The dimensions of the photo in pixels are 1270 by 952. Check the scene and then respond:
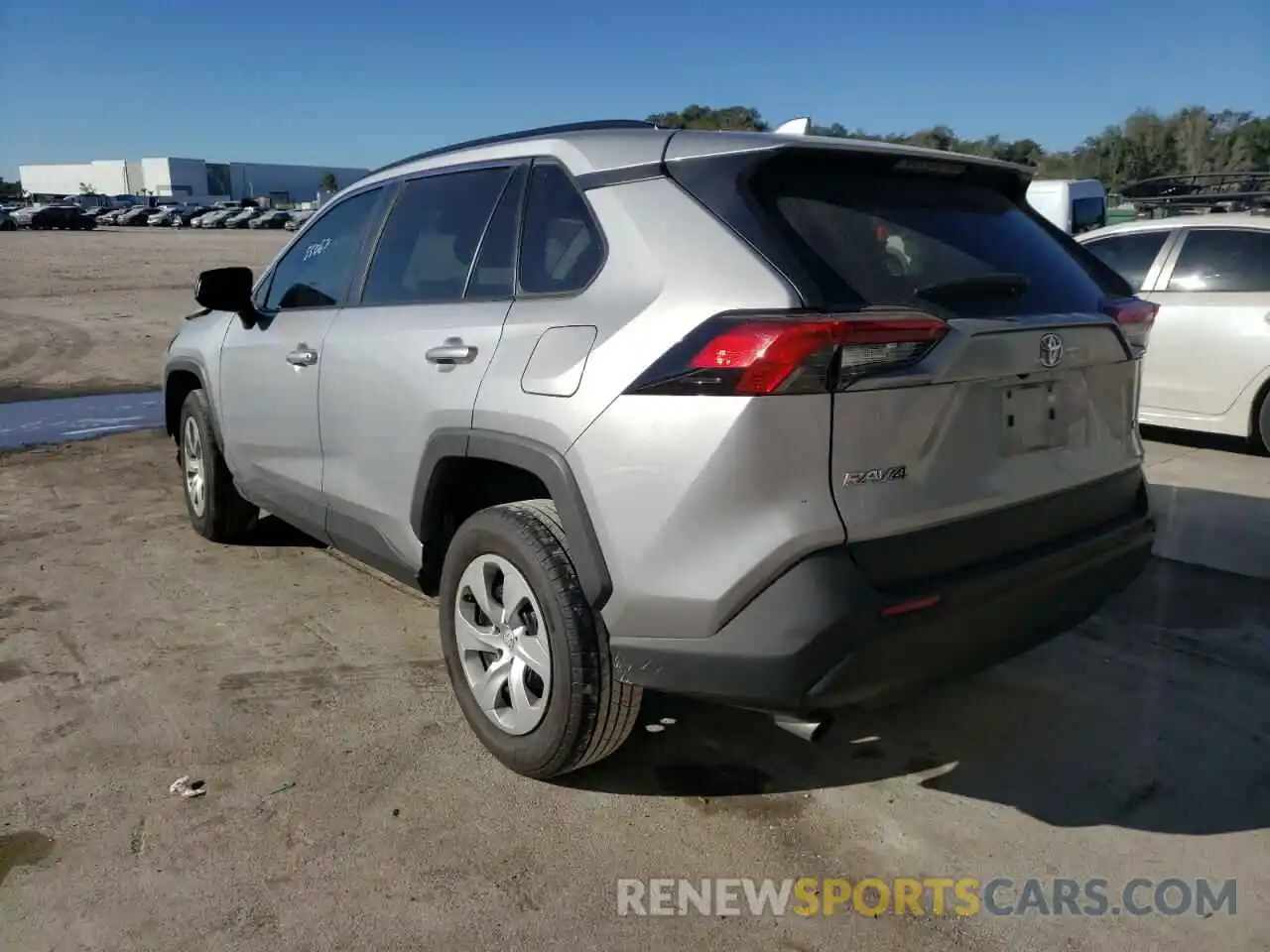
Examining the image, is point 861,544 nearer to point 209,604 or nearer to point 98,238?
point 209,604

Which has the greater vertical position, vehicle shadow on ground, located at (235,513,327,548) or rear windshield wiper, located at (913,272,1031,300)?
rear windshield wiper, located at (913,272,1031,300)

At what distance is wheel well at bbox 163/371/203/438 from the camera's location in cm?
547

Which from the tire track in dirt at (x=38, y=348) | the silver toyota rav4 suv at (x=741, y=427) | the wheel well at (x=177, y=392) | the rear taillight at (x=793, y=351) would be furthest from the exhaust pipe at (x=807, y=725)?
the tire track in dirt at (x=38, y=348)

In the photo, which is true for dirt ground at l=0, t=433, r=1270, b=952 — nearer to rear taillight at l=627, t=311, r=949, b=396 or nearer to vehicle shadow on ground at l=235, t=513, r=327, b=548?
vehicle shadow on ground at l=235, t=513, r=327, b=548

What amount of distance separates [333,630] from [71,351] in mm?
10414

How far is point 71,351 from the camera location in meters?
12.7

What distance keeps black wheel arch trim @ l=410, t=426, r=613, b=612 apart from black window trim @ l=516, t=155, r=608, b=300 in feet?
1.38

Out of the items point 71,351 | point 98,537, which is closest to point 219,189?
point 71,351

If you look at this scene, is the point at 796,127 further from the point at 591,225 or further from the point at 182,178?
the point at 182,178

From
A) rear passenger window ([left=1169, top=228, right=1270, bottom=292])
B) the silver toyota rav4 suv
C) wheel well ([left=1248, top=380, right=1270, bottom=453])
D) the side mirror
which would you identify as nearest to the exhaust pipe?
the silver toyota rav4 suv

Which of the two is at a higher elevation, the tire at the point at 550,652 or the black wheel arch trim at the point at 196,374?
the black wheel arch trim at the point at 196,374

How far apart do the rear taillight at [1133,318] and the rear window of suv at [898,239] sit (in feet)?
0.24

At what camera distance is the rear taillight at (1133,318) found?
10.1 feet

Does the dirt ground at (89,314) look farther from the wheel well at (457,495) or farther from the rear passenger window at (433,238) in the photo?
the wheel well at (457,495)
